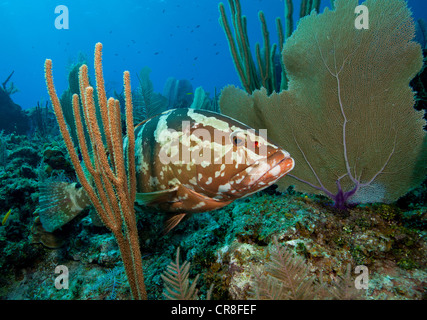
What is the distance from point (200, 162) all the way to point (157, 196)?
0.56 metres

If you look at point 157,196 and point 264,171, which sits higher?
point 264,171

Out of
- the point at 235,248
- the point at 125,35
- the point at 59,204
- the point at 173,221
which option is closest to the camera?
the point at 235,248

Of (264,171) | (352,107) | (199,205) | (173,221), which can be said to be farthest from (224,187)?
(352,107)

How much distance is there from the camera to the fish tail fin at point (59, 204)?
9.52 feet

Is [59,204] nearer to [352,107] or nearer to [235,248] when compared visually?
[235,248]

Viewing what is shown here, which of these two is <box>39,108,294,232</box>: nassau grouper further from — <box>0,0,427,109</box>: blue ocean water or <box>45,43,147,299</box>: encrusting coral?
<box>0,0,427,109</box>: blue ocean water

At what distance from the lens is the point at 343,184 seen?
9.59 feet

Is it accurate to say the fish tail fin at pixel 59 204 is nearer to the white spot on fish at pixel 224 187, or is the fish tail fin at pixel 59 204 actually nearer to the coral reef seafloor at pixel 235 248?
the coral reef seafloor at pixel 235 248

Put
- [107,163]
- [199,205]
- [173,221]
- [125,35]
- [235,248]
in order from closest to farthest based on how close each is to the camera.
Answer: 1. [107,163]
2. [235,248]
3. [199,205]
4. [173,221]
5. [125,35]

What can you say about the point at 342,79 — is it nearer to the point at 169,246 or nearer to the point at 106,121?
the point at 106,121

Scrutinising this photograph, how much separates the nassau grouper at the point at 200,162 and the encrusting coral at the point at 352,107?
1.01m

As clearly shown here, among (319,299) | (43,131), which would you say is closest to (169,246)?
(319,299)

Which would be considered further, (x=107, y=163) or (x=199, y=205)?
(x=199, y=205)

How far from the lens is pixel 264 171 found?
2.20 meters
